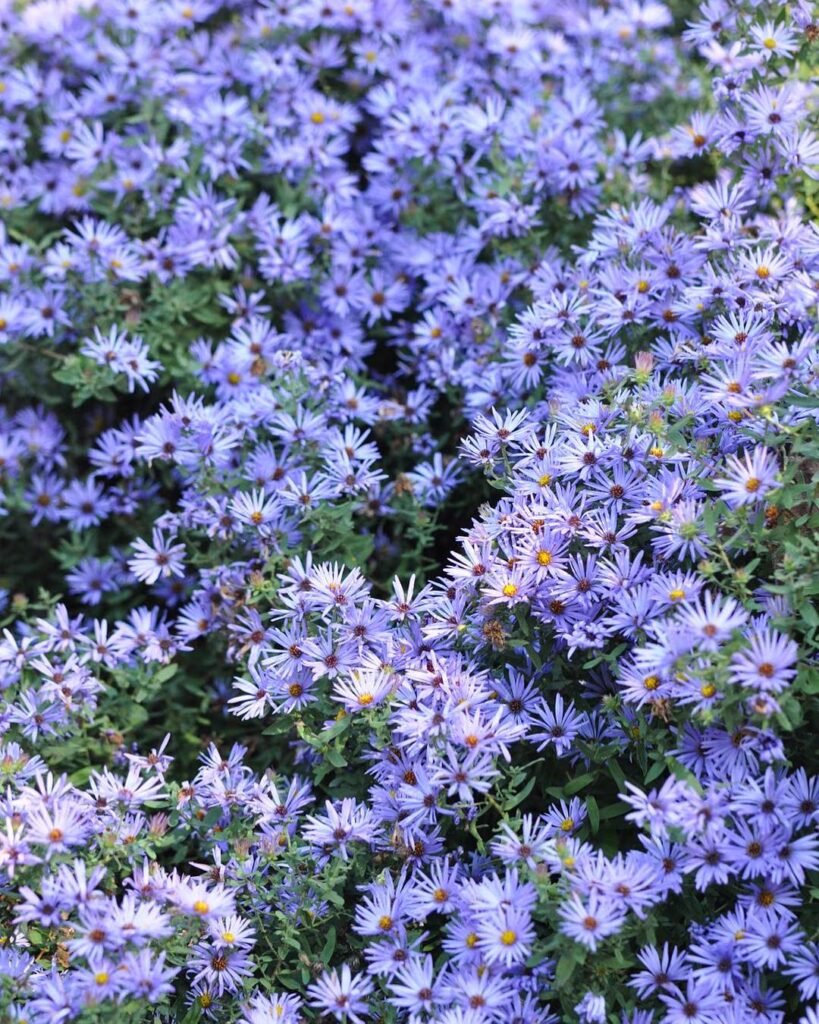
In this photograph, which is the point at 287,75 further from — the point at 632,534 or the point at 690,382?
the point at 632,534

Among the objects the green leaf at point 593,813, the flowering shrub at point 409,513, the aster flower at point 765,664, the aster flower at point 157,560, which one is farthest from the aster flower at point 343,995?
the aster flower at point 157,560

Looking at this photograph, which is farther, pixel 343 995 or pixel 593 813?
pixel 593 813

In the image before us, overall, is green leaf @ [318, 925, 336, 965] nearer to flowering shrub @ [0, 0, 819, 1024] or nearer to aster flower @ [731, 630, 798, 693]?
flowering shrub @ [0, 0, 819, 1024]

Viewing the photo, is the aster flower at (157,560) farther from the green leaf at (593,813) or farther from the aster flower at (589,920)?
the aster flower at (589,920)

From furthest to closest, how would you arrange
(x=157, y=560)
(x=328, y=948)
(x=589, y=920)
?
(x=157, y=560) < (x=328, y=948) < (x=589, y=920)

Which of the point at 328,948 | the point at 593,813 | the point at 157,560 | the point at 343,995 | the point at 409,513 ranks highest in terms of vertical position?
the point at 409,513

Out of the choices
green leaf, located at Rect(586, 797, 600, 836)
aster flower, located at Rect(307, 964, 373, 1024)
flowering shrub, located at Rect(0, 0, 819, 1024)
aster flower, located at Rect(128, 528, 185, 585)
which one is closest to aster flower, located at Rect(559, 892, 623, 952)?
flowering shrub, located at Rect(0, 0, 819, 1024)

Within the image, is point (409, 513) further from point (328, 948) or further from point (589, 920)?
point (589, 920)

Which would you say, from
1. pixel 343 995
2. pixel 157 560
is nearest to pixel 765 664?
pixel 343 995

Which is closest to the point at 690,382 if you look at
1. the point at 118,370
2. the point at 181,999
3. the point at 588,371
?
the point at 588,371
